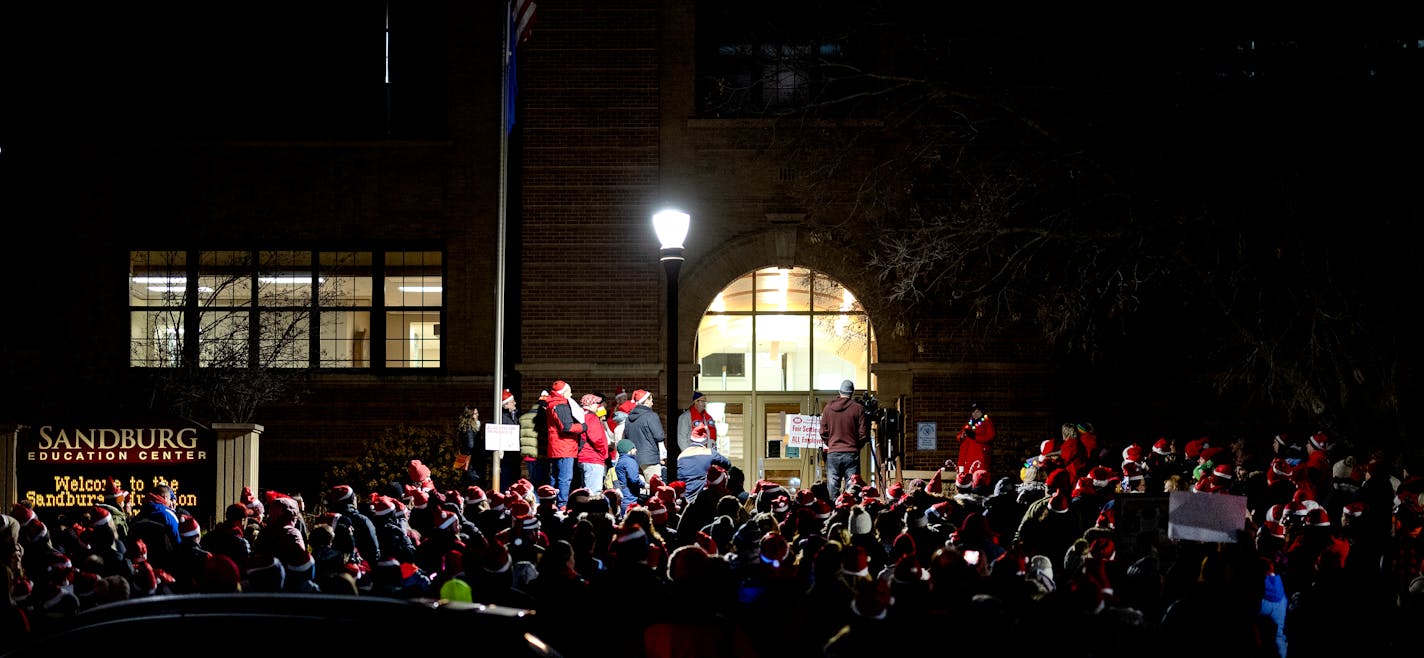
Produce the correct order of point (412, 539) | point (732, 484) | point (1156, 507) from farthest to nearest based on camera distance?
1. point (732, 484)
2. point (412, 539)
3. point (1156, 507)

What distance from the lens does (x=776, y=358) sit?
23984mm

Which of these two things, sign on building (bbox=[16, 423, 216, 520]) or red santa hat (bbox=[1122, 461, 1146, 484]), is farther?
red santa hat (bbox=[1122, 461, 1146, 484])

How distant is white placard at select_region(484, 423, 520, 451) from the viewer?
17.8 metres

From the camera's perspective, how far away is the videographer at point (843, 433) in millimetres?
18891

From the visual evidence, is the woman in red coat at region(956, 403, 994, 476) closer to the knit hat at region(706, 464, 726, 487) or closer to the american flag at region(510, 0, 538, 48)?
the knit hat at region(706, 464, 726, 487)

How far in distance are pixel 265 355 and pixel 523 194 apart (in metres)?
5.00

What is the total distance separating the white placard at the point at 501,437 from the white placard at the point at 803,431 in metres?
4.32

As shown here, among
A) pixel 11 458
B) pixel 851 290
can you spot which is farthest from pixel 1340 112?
pixel 11 458

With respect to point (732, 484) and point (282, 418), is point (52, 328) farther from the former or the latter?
point (732, 484)

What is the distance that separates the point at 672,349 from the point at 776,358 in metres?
9.60

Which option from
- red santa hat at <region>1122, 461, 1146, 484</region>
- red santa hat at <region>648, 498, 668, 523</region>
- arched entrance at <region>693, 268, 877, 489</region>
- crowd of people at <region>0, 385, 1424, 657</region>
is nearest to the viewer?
crowd of people at <region>0, 385, 1424, 657</region>

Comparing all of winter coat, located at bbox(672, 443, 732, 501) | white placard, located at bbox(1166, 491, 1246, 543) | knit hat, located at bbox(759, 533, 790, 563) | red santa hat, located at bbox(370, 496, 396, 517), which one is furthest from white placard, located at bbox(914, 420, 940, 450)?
knit hat, located at bbox(759, 533, 790, 563)

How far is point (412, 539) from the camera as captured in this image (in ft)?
39.8

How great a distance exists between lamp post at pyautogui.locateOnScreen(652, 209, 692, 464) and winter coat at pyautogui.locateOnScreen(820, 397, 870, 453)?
183 inches
